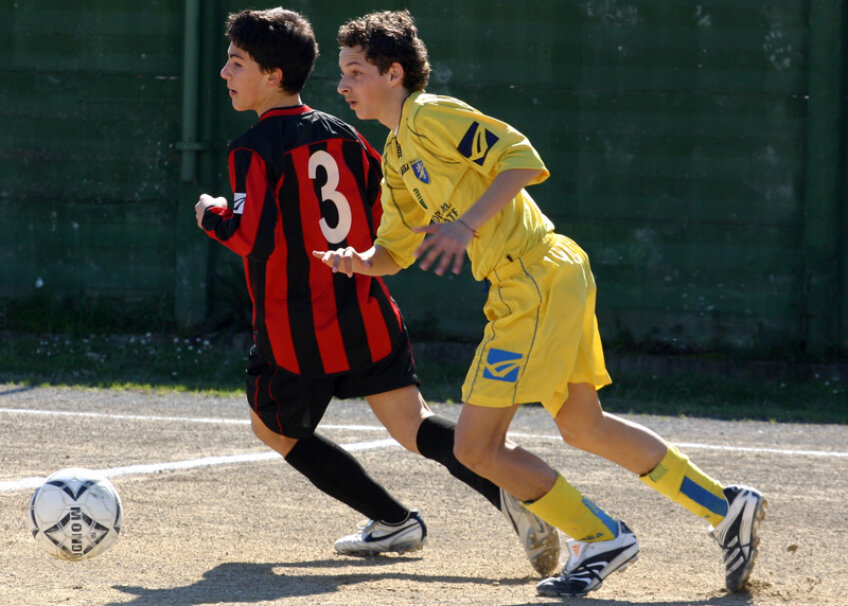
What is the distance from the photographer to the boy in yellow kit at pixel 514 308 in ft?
11.7

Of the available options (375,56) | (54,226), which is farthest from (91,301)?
(375,56)

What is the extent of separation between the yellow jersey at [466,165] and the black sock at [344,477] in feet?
3.12

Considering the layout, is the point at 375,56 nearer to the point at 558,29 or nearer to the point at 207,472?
the point at 207,472

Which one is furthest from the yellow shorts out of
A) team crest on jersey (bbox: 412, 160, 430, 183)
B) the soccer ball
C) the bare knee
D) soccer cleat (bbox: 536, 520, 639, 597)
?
the soccer ball

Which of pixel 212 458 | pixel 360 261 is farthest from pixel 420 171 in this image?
pixel 212 458

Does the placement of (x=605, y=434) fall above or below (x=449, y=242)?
below

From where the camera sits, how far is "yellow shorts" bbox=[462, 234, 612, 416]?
356cm

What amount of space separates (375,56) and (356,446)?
2.83 m

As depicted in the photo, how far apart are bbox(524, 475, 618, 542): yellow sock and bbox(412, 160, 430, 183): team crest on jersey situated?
1015 mm

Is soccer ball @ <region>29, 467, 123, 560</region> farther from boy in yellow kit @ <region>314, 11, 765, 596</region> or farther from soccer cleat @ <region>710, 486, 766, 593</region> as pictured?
soccer cleat @ <region>710, 486, 766, 593</region>

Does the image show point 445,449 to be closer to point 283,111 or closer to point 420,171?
point 420,171

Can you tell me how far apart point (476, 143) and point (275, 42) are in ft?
3.14

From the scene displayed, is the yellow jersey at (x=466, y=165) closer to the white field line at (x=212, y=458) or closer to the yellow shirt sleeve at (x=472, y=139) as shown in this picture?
the yellow shirt sleeve at (x=472, y=139)

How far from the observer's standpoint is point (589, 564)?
3658 millimetres
